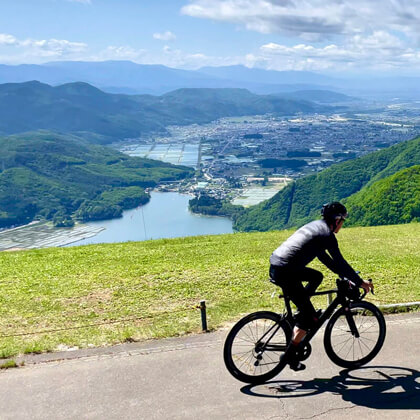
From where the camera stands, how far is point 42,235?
141 m

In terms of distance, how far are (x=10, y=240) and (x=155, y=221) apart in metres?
41.2

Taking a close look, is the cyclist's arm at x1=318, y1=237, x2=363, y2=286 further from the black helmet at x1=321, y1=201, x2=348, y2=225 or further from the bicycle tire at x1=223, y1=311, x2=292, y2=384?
the bicycle tire at x1=223, y1=311, x2=292, y2=384

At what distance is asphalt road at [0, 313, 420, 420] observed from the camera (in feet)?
20.5

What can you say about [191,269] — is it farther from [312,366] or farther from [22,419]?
[22,419]

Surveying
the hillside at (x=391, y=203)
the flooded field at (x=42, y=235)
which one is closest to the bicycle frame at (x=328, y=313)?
the hillside at (x=391, y=203)

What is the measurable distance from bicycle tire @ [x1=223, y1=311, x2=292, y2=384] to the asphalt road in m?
0.17

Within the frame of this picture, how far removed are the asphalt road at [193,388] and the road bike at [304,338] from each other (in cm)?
20

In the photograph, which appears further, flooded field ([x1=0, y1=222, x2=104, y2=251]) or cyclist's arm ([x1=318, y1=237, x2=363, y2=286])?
flooded field ([x1=0, y1=222, x2=104, y2=251])

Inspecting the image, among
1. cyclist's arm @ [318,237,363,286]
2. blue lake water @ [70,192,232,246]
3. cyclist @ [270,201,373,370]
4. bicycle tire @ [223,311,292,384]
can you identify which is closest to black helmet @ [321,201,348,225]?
cyclist @ [270,201,373,370]

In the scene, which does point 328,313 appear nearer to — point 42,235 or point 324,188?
point 324,188

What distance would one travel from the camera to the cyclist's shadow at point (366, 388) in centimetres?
640

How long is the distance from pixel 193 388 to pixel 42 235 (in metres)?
143

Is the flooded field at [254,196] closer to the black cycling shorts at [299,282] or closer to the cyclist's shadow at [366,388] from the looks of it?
the cyclist's shadow at [366,388]

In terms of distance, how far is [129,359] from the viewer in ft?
25.5
